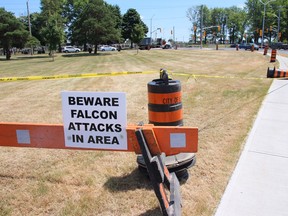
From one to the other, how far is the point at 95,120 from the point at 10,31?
43285 mm

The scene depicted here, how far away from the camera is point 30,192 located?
375 centimetres

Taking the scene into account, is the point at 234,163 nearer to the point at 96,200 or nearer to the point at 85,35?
the point at 96,200

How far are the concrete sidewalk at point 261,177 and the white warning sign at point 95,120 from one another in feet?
4.69

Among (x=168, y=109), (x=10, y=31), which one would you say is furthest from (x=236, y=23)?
(x=168, y=109)

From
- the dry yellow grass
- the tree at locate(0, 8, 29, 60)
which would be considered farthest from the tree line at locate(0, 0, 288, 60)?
the dry yellow grass

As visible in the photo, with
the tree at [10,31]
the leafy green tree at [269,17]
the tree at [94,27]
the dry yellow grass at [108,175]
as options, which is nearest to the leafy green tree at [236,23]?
the leafy green tree at [269,17]

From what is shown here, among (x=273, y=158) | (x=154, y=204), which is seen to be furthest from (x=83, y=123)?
(x=273, y=158)

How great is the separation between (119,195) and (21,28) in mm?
44091

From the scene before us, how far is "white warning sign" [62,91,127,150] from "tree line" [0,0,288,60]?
32797 mm

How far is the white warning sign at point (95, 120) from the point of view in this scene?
314cm

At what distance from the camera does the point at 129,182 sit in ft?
12.9

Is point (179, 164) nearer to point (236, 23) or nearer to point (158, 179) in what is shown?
point (158, 179)

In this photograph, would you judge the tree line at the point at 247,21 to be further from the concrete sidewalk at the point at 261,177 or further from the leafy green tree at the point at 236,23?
the concrete sidewalk at the point at 261,177

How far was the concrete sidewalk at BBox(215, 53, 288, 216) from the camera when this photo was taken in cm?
327
